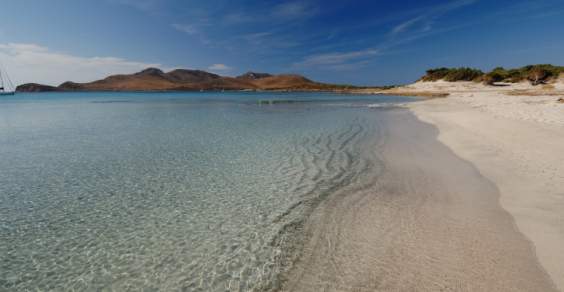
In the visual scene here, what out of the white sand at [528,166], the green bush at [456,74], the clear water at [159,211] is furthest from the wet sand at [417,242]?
the green bush at [456,74]

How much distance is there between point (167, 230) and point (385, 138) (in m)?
10.7

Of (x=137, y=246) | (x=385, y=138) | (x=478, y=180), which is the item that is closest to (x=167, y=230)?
(x=137, y=246)

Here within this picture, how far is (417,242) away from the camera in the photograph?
4102 millimetres

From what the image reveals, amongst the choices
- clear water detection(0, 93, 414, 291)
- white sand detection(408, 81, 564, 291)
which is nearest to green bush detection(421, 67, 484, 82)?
white sand detection(408, 81, 564, 291)

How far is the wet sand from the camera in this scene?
3.28 m

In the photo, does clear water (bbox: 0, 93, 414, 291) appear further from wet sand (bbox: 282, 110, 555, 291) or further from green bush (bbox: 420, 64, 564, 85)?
green bush (bbox: 420, 64, 564, 85)

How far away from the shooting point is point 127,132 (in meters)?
15.5

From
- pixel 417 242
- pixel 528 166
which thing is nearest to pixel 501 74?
pixel 528 166

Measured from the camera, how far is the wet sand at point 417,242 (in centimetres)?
328

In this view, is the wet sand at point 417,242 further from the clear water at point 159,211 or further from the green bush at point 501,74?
the green bush at point 501,74

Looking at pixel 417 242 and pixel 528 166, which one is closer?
pixel 417 242

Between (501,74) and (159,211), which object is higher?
(501,74)

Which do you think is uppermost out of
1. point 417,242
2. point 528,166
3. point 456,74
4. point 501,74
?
point 456,74

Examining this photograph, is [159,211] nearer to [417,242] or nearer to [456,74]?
[417,242]
